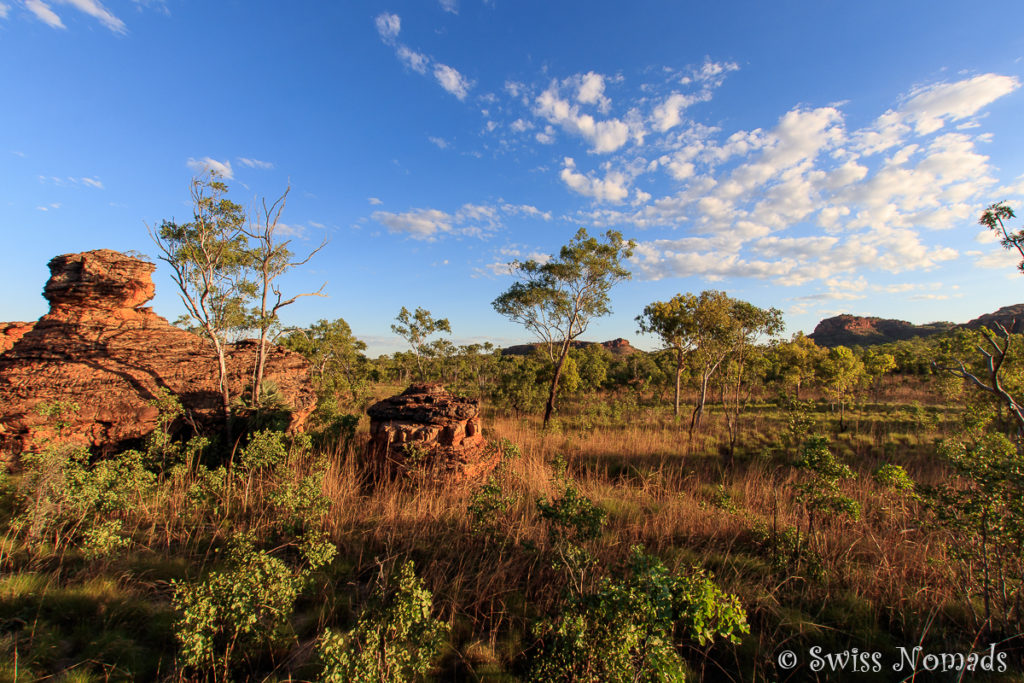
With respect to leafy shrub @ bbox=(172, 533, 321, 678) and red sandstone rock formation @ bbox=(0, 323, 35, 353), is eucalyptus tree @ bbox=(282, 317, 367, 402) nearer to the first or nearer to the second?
red sandstone rock formation @ bbox=(0, 323, 35, 353)

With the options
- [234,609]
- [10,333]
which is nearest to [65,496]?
[234,609]

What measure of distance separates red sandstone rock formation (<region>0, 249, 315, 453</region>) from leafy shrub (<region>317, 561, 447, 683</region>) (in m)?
5.69

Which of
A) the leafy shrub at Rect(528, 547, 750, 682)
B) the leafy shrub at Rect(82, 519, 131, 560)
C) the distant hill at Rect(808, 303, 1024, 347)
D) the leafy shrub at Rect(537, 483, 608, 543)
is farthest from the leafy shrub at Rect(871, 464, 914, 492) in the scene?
the distant hill at Rect(808, 303, 1024, 347)

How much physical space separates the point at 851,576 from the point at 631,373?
26.8 metres

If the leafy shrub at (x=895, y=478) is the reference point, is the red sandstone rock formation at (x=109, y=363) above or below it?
above

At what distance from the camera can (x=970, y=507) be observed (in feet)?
8.34

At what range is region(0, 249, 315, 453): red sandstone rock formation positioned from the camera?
6.25 metres

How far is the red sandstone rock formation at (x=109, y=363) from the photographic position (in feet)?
20.5

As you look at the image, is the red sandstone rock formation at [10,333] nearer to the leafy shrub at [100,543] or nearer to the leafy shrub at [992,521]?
the leafy shrub at [100,543]

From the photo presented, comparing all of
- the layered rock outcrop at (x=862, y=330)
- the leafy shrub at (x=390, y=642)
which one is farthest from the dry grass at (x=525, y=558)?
the layered rock outcrop at (x=862, y=330)

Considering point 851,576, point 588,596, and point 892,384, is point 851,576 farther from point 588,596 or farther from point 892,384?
point 892,384

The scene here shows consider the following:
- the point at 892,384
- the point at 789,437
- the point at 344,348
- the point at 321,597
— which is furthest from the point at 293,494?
the point at 892,384

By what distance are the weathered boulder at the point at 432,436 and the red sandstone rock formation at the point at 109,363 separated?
2189 mm

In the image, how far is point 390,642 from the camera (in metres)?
1.95
